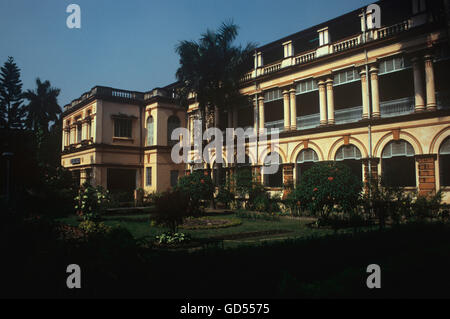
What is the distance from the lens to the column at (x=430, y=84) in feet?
51.8

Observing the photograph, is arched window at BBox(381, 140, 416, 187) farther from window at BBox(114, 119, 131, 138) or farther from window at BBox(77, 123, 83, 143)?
window at BBox(77, 123, 83, 143)

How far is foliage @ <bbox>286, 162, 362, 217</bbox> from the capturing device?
1300 cm

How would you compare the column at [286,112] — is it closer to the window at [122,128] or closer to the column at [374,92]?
the column at [374,92]

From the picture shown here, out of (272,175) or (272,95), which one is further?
(272,175)

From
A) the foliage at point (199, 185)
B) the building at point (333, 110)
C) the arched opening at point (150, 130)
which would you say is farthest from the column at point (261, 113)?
the arched opening at point (150, 130)

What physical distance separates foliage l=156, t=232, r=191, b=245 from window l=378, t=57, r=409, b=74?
46.8 ft

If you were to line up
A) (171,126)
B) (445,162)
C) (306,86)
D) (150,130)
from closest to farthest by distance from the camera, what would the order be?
(445,162)
(306,86)
(150,130)
(171,126)

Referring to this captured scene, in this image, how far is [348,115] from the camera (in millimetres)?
19438

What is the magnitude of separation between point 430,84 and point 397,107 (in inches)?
80.7

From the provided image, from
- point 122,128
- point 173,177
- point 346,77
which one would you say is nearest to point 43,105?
point 122,128

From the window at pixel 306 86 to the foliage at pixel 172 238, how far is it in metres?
14.4

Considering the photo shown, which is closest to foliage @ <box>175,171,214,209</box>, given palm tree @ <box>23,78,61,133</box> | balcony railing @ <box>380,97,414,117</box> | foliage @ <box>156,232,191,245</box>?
foliage @ <box>156,232,191,245</box>

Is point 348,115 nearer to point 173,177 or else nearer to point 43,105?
point 173,177
